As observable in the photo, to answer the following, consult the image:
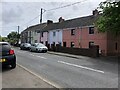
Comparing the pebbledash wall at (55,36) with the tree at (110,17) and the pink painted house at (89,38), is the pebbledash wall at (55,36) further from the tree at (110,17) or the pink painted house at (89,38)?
the tree at (110,17)

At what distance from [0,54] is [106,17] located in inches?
603

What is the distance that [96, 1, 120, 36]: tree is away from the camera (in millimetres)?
22195

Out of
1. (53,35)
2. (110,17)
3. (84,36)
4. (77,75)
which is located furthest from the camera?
(53,35)

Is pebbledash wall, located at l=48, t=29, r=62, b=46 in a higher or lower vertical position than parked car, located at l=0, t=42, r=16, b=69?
higher

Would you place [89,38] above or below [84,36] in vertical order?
below

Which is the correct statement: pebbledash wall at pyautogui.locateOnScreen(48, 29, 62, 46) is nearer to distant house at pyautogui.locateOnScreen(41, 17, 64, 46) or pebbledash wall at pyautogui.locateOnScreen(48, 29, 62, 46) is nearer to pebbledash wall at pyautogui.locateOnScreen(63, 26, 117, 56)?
distant house at pyautogui.locateOnScreen(41, 17, 64, 46)

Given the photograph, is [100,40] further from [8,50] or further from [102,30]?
[8,50]

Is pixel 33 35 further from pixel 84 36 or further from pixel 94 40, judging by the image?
pixel 94 40

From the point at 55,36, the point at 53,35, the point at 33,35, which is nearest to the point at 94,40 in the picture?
the point at 55,36

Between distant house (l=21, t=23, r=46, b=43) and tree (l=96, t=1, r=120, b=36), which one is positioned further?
distant house (l=21, t=23, r=46, b=43)

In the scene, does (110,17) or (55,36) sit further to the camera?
(55,36)

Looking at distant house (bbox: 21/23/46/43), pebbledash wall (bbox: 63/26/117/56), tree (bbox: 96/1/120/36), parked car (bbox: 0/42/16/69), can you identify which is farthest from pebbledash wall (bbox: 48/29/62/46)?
parked car (bbox: 0/42/16/69)

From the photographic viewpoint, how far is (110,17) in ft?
75.9

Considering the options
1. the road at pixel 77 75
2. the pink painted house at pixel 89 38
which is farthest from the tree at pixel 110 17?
the road at pixel 77 75
